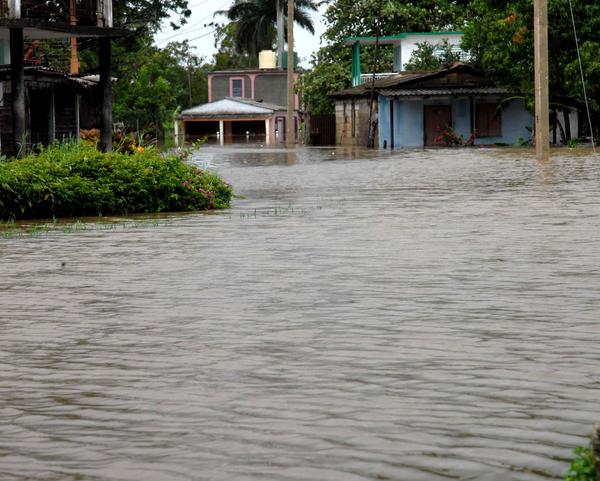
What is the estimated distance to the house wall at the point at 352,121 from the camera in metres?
63.8

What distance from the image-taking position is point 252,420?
5.35 m

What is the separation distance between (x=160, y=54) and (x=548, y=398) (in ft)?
277

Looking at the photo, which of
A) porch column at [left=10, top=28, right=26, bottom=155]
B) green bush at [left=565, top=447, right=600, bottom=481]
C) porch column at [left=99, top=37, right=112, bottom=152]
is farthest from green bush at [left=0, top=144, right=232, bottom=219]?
green bush at [left=565, top=447, right=600, bottom=481]

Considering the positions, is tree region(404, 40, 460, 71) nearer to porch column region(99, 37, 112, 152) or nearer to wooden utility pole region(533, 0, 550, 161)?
wooden utility pole region(533, 0, 550, 161)

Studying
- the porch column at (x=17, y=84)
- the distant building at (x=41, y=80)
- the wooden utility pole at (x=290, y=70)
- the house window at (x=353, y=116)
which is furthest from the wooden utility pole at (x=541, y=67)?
the house window at (x=353, y=116)

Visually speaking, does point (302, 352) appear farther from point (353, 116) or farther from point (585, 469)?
point (353, 116)

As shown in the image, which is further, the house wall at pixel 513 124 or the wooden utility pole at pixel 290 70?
the wooden utility pole at pixel 290 70

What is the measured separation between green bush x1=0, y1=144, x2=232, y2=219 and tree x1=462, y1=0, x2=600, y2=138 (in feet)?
108

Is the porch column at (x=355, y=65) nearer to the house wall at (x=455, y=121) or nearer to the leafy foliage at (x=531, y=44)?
the house wall at (x=455, y=121)

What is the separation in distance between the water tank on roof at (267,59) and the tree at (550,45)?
154 ft

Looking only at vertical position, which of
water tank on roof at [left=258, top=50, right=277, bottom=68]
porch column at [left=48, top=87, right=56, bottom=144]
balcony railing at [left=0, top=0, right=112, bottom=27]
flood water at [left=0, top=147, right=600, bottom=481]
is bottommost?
flood water at [left=0, top=147, right=600, bottom=481]

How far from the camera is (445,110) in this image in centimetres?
6006

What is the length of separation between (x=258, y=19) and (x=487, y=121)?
4887 cm

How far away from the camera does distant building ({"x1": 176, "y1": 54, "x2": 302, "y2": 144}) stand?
89.6 m
